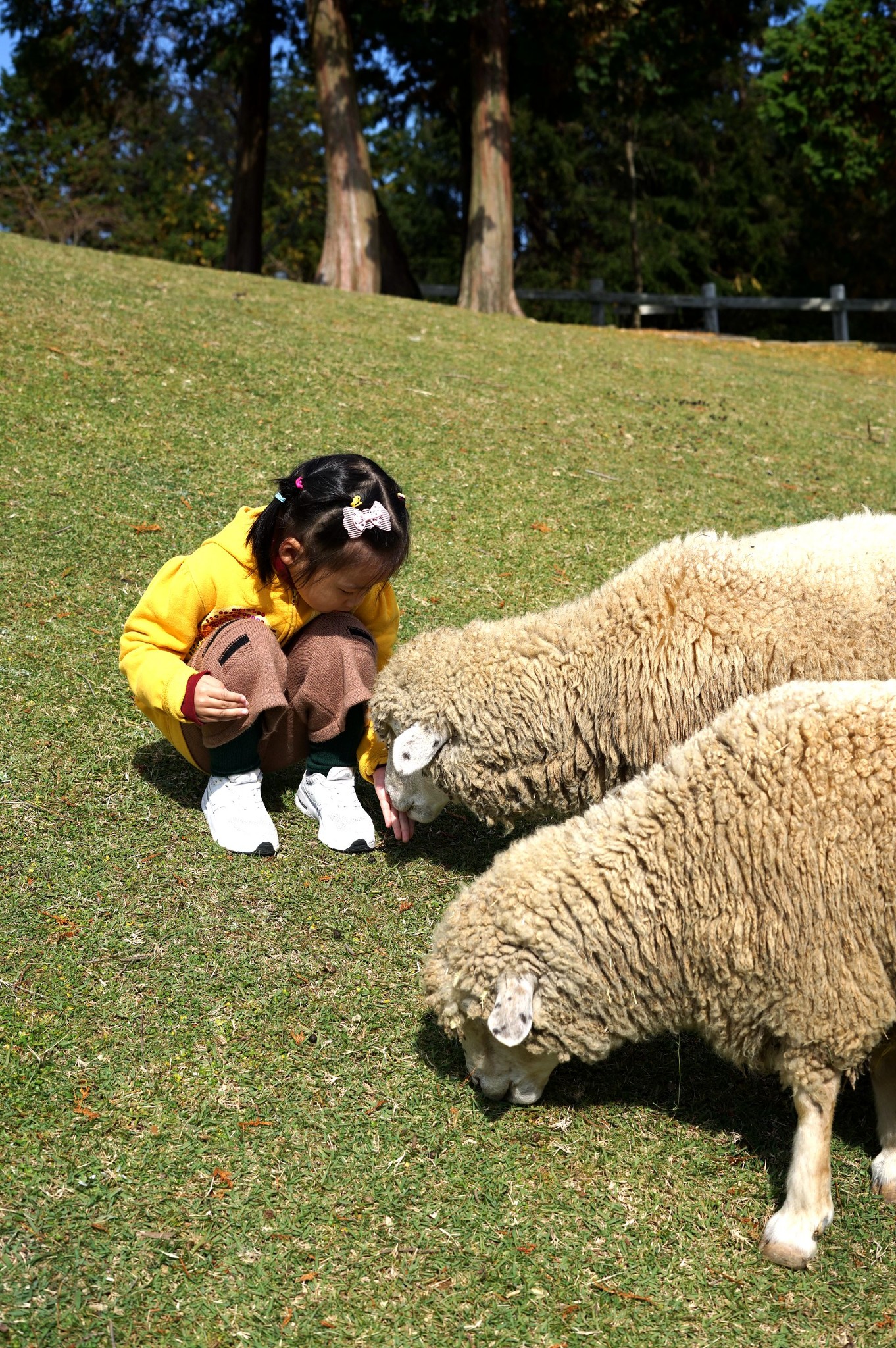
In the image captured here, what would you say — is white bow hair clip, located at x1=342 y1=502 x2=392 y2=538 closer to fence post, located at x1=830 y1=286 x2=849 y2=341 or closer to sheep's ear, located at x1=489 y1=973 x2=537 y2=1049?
sheep's ear, located at x1=489 y1=973 x2=537 y2=1049

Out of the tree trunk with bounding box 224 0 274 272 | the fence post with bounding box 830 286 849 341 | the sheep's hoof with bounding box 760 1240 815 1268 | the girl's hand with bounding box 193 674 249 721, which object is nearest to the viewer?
the sheep's hoof with bounding box 760 1240 815 1268

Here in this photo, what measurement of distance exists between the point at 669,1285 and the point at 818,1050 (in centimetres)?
64

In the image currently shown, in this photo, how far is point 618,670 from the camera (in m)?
3.90

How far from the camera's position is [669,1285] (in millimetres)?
2598

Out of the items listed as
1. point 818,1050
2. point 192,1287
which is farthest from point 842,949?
point 192,1287

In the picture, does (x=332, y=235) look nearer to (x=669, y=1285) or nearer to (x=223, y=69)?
(x=223, y=69)

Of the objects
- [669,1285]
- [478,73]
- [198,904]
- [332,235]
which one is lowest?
[669,1285]

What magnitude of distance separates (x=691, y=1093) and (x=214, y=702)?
6.11ft

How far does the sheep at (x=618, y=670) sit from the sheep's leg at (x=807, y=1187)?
52.2 inches

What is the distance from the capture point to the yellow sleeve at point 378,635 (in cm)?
421

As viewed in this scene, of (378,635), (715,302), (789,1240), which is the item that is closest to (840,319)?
(715,302)

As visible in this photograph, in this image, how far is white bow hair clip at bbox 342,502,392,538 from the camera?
378cm

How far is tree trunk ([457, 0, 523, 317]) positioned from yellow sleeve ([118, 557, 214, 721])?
1226cm

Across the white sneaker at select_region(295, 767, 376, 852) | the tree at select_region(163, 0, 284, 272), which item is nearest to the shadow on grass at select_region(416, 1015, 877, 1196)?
the white sneaker at select_region(295, 767, 376, 852)
